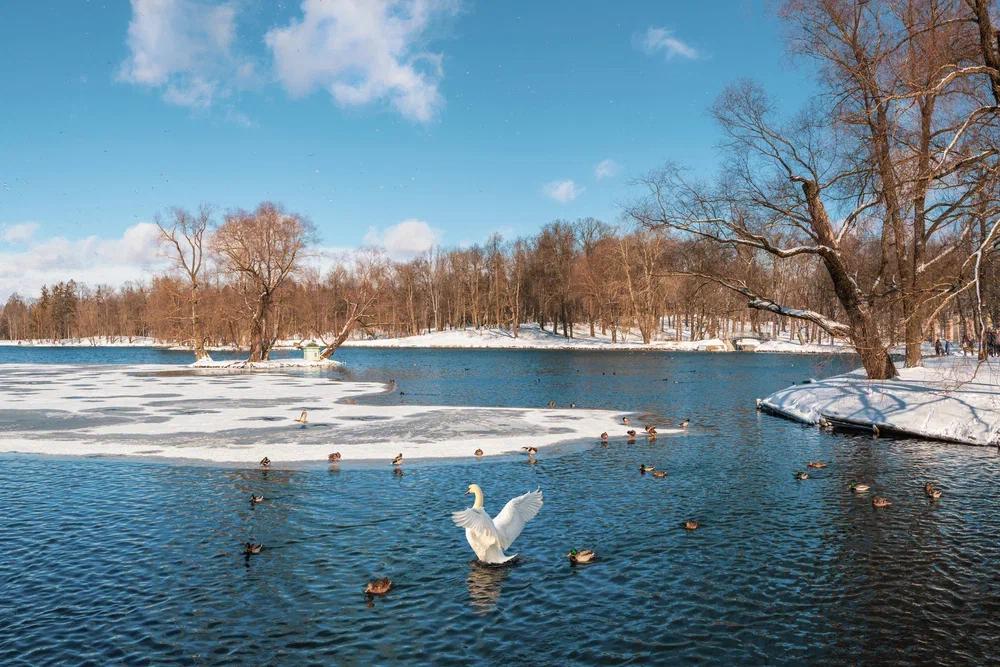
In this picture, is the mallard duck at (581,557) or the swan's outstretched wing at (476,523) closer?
the swan's outstretched wing at (476,523)

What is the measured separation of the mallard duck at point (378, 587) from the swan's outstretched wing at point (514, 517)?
1970 mm

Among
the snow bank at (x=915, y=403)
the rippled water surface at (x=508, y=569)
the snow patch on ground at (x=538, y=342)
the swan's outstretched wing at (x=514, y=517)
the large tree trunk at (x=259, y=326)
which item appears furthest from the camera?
the snow patch on ground at (x=538, y=342)

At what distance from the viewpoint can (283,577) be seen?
10227 millimetres

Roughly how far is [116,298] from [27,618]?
203400mm

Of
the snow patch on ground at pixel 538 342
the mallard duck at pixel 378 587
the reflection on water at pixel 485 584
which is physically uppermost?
the snow patch on ground at pixel 538 342

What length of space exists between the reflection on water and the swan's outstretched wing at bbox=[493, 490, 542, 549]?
1.51 feet

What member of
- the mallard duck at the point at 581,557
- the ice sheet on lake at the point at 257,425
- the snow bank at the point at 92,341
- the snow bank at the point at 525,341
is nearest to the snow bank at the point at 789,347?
the snow bank at the point at 525,341

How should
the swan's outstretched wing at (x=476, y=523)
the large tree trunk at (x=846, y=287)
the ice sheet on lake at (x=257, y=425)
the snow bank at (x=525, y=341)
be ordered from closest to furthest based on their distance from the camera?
the swan's outstretched wing at (x=476, y=523)
the ice sheet on lake at (x=257, y=425)
the large tree trunk at (x=846, y=287)
the snow bank at (x=525, y=341)

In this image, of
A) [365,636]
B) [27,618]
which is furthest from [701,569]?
[27,618]

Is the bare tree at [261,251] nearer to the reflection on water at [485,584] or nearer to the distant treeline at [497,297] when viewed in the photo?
the distant treeline at [497,297]

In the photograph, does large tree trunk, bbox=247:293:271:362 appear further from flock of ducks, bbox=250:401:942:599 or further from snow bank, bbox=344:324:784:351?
snow bank, bbox=344:324:784:351

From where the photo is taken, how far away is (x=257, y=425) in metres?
24.4

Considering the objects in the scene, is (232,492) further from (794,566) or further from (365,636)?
→ (794,566)

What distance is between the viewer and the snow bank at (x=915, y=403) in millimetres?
21547
